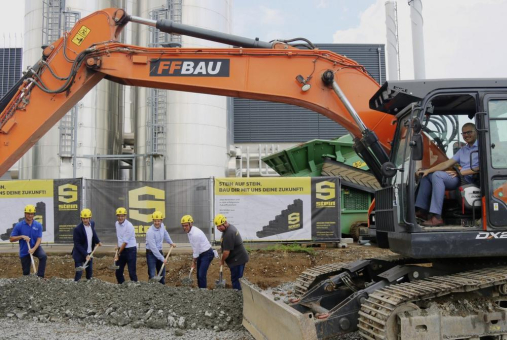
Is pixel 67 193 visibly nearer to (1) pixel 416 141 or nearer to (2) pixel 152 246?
(2) pixel 152 246

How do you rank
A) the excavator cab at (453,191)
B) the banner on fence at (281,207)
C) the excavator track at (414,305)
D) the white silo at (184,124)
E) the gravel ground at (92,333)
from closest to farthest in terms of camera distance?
the excavator track at (414,305), the excavator cab at (453,191), the gravel ground at (92,333), the banner on fence at (281,207), the white silo at (184,124)

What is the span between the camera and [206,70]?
6621 millimetres

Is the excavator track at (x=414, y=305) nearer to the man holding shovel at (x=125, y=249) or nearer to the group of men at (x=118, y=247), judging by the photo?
the group of men at (x=118, y=247)

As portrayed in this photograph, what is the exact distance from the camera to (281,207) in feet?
43.4

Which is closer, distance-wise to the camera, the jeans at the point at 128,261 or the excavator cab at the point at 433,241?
the excavator cab at the point at 433,241

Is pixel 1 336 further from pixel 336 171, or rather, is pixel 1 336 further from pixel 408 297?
pixel 336 171

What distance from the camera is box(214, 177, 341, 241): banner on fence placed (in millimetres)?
13195

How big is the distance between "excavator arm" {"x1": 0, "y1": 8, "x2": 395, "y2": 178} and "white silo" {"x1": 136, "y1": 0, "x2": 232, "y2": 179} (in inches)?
369

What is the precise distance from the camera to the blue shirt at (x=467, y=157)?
17.3 feet

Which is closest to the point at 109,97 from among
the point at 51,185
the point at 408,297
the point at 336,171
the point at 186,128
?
the point at 186,128

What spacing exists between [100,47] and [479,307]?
226 inches

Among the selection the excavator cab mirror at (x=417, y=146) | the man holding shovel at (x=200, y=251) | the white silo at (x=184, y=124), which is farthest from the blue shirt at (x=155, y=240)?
the white silo at (x=184, y=124)

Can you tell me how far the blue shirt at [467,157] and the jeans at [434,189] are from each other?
143mm

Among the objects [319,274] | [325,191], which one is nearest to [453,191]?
[319,274]
